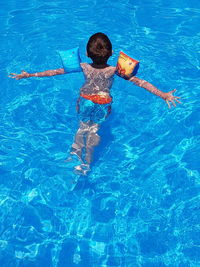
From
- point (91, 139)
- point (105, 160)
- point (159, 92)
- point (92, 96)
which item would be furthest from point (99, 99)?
point (105, 160)

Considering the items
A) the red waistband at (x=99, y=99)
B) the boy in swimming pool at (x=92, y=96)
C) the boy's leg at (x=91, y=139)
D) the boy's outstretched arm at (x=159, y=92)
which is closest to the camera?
the boy's outstretched arm at (x=159, y=92)

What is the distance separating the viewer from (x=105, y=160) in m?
5.23

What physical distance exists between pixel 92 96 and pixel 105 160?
3.70 feet

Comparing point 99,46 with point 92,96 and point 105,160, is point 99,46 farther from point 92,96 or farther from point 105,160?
point 105,160

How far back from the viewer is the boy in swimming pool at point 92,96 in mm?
4460

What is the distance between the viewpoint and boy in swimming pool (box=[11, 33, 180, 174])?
14.6ft

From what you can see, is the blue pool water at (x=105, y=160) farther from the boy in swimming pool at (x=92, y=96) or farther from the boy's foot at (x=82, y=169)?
the boy in swimming pool at (x=92, y=96)

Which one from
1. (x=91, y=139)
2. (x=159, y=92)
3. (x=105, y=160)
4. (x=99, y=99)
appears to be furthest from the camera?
(x=105, y=160)

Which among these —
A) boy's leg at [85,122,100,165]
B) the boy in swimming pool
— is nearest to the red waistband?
the boy in swimming pool

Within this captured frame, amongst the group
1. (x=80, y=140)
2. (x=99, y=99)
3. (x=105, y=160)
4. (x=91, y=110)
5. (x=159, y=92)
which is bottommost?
(x=105, y=160)

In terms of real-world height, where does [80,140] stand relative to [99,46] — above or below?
below

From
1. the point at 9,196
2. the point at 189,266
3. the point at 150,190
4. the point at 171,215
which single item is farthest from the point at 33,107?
the point at 189,266

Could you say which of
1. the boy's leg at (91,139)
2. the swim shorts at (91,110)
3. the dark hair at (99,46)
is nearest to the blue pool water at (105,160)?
the boy's leg at (91,139)

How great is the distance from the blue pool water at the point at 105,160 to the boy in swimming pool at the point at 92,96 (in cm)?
32
